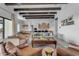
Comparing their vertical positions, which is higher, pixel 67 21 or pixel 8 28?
pixel 67 21

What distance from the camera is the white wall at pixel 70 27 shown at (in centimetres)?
268

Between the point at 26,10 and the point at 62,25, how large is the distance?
1.02 m

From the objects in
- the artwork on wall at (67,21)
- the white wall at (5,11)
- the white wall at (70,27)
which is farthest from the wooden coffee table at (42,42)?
the white wall at (5,11)

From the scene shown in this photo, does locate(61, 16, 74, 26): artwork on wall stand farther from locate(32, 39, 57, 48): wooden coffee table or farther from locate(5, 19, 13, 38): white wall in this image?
locate(5, 19, 13, 38): white wall

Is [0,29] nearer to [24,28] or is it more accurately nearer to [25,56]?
[24,28]

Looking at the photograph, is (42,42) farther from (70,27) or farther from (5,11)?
(5,11)

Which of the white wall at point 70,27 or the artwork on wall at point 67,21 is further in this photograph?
the artwork on wall at point 67,21

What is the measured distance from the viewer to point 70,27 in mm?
2918

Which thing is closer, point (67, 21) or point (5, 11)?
point (5, 11)

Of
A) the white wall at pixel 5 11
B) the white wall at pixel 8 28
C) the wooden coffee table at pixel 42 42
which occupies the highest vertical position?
the white wall at pixel 5 11

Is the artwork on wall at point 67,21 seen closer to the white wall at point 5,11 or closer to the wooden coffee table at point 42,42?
the wooden coffee table at point 42,42

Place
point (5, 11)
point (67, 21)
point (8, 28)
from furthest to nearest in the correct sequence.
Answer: point (67, 21)
point (8, 28)
point (5, 11)

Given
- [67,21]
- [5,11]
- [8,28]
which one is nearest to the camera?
[5,11]

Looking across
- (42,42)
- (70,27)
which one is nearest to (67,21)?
(70,27)
